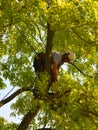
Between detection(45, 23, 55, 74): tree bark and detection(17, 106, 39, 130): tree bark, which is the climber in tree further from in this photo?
detection(17, 106, 39, 130): tree bark

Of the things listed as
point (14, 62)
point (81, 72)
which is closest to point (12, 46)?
point (14, 62)

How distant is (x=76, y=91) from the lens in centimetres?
1124

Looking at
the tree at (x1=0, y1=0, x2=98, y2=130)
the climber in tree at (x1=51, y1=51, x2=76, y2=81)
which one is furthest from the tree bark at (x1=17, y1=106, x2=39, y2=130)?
the climber in tree at (x1=51, y1=51, x2=76, y2=81)

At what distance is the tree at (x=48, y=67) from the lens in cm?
1124

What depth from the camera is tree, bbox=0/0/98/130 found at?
36.9ft

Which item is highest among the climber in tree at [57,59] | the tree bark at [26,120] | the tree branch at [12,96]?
the climber in tree at [57,59]

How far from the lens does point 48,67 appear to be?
13.0m

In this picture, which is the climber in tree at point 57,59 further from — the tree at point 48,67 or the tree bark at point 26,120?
the tree bark at point 26,120

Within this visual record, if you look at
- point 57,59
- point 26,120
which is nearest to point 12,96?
point 26,120

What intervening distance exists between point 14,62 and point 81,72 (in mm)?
2416

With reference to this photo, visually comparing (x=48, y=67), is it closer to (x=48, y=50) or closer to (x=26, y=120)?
(x=48, y=50)

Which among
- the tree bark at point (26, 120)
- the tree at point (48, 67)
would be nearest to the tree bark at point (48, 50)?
the tree at point (48, 67)

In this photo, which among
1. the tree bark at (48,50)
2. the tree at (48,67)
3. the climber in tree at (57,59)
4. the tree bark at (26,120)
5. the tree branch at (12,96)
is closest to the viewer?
the tree at (48,67)

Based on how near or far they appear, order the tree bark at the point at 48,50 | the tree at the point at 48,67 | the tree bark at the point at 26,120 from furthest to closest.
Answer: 1. the tree bark at the point at 26,120
2. the tree bark at the point at 48,50
3. the tree at the point at 48,67
